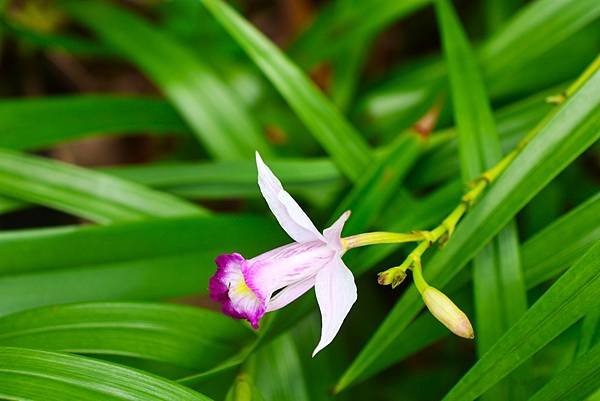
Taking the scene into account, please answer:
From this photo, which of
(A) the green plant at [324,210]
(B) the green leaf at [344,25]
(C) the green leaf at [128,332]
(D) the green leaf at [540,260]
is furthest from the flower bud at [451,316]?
(B) the green leaf at [344,25]

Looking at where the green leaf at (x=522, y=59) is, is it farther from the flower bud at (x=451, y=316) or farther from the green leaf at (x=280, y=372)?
the flower bud at (x=451, y=316)

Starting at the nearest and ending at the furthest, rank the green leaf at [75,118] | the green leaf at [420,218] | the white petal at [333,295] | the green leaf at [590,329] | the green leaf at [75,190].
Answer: the white petal at [333,295] < the green leaf at [590,329] < the green leaf at [420,218] < the green leaf at [75,190] < the green leaf at [75,118]

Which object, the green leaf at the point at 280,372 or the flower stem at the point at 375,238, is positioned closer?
the flower stem at the point at 375,238

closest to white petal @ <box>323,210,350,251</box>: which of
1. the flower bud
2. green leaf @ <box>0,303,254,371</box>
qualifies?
the flower bud

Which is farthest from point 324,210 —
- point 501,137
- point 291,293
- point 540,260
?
point 291,293

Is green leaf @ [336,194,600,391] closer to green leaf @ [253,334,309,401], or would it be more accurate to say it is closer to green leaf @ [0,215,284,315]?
green leaf @ [253,334,309,401]

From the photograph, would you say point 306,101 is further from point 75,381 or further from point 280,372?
point 75,381

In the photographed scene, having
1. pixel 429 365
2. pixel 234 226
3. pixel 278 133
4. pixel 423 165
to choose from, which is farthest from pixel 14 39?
pixel 429 365
